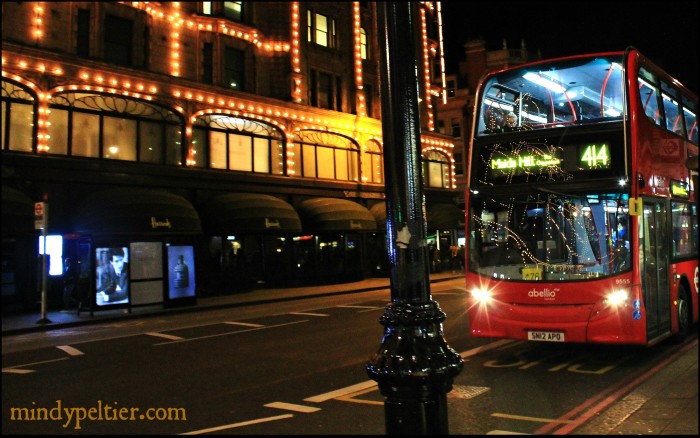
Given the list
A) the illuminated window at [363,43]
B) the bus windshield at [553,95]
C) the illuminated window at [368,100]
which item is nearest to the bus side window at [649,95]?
the bus windshield at [553,95]

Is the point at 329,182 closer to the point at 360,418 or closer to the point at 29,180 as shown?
the point at 29,180

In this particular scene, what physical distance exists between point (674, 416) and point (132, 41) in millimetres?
22276

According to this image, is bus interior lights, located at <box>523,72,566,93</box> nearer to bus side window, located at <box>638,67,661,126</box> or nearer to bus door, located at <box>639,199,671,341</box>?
bus side window, located at <box>638,67,661,126</box>

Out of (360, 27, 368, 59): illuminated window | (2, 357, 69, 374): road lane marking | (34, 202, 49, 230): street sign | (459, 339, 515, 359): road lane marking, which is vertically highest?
(360, 27, 368, 59): illuminated window

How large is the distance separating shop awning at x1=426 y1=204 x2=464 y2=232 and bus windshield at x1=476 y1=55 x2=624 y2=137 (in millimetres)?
22777

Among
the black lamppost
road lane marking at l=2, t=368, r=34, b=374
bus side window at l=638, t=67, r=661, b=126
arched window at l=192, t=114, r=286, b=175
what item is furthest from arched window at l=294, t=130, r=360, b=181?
the black lamppost

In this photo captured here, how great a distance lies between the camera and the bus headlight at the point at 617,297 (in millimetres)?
7586

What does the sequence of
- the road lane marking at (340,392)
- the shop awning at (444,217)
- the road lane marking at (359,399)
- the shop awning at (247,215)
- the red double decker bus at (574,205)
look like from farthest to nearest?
the shop awning at (444,217), the shop awning at (247,215), the red double decker bus at (574,205), the road lane marking at (340,392), the road lane marking at (359,399)

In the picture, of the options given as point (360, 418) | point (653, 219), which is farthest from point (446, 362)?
point (653, 219)

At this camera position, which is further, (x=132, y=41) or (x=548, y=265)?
(x=132, y=41)

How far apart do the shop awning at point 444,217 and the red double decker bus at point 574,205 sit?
22.8 m

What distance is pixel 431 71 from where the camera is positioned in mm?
36719
